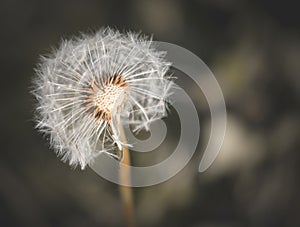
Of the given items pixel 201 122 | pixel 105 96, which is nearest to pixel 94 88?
pixel 105 96

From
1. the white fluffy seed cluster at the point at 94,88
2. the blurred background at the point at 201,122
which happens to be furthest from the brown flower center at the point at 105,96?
the blurred background at the point at 201,122

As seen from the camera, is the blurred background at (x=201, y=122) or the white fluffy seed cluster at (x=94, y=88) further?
the blurred background at (x=201, y=122)

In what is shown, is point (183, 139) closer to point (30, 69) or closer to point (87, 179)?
point (87, 179)

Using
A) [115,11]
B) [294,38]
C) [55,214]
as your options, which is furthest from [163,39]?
[55,214]

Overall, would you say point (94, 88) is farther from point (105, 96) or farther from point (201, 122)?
point (201, 122)

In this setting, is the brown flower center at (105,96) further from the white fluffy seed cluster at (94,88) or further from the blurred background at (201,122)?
the blurred background at (201,122)

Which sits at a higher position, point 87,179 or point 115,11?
point 115,11

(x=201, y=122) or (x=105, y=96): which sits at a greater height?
(x=201, y=122)
